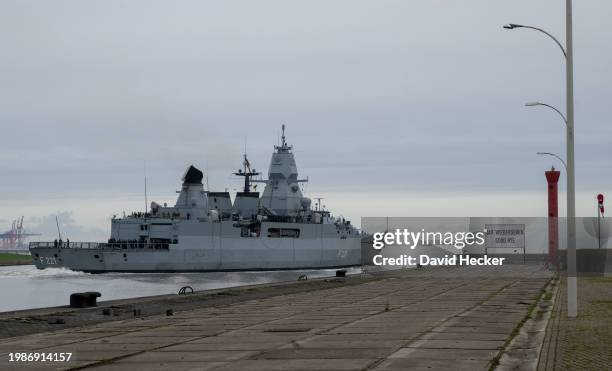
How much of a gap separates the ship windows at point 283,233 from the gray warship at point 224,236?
0.39 feet

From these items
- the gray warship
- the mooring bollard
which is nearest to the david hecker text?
the gray warship

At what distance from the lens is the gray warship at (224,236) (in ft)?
279

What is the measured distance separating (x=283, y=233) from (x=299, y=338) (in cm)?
7842

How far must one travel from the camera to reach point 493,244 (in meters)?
75.8

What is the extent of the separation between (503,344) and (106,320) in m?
13.9

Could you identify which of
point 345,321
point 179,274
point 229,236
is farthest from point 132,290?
point 345,321

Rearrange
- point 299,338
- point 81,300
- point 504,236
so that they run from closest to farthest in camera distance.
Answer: point 299,338 < point 81,300 < point 504,236

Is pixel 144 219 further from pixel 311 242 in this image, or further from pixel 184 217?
pixel 311 242

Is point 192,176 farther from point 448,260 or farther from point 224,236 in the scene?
point 448,260

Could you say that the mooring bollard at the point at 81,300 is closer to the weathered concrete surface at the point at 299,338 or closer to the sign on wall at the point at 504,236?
the weathered concrete surface at the point at 299,338

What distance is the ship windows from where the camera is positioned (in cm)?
9441

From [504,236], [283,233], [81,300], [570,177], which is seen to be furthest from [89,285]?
[570,177]

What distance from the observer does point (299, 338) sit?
688 inches

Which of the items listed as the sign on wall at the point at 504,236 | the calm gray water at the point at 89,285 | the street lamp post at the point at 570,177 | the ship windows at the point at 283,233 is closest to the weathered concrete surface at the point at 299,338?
the street lamp post at the point at 570,177
